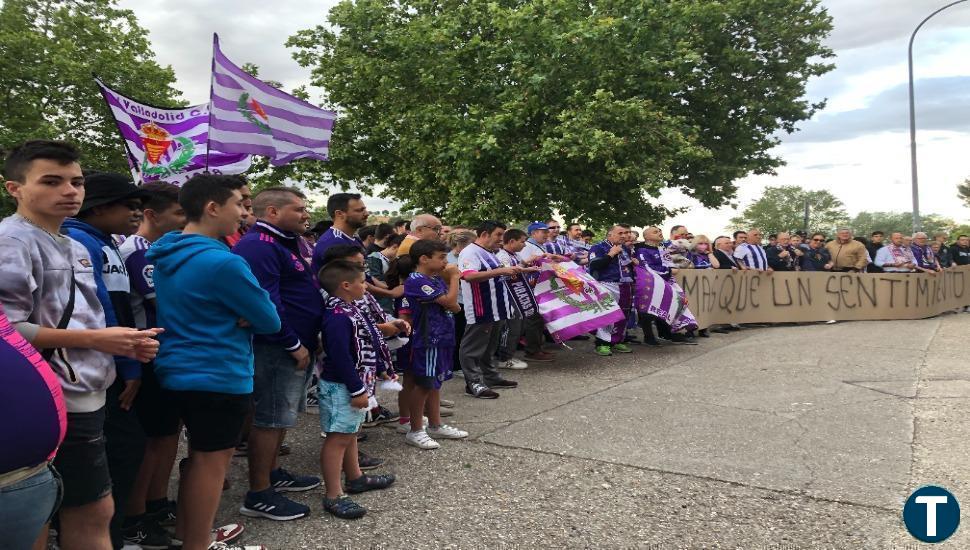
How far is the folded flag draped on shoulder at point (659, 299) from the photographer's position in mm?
9734

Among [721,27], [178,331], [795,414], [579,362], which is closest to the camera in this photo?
[178,331]

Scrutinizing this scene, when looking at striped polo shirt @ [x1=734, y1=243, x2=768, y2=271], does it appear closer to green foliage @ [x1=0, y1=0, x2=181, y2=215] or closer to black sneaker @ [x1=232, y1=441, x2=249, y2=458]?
black sneaker @ [x1=232, y1=441, x2=249, y2=458]

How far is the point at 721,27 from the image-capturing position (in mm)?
19656

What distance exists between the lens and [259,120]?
7.18m

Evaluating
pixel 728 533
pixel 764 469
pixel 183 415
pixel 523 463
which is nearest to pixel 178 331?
pixel 183 415

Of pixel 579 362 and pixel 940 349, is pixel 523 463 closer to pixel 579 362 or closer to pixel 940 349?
pixel 579 362

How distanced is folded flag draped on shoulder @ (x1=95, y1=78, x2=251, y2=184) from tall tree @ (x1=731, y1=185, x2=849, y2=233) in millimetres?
77466

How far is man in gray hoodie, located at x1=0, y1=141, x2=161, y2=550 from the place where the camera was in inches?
86.7

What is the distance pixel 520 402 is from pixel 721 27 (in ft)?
56.6

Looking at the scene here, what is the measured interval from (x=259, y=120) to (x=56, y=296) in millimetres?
5322

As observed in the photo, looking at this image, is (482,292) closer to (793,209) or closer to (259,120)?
(259,120)

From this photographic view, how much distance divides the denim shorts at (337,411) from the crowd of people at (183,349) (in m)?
0.01

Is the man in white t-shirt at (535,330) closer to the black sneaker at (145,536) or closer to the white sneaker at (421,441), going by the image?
the white sneaker at (421,441)

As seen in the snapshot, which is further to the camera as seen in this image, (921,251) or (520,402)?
(921,251)
